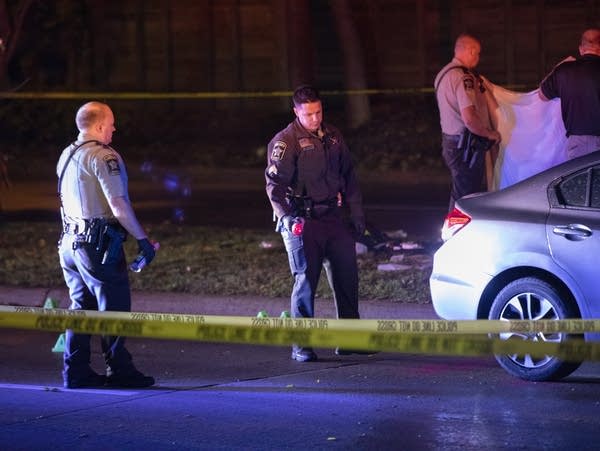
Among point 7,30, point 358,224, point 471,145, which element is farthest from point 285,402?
point 7,30

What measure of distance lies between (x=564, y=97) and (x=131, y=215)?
4000 millimetres

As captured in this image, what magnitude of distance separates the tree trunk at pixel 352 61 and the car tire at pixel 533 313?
1528 centimetres

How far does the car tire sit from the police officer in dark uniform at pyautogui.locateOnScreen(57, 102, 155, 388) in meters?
2.12

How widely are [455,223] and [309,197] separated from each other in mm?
1008

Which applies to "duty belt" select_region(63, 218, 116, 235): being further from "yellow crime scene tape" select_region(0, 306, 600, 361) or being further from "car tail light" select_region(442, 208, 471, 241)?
"car tail light" select_region(442, 208, 471, 241)

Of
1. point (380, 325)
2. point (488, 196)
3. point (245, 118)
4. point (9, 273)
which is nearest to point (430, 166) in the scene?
point (245, 118)

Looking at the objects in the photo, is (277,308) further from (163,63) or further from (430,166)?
(163,63)

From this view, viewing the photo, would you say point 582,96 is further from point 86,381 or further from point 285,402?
point 86,381

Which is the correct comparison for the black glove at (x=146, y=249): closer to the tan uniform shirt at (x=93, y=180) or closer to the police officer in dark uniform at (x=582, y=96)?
the tan uniform shirt at (x=93, y=180)

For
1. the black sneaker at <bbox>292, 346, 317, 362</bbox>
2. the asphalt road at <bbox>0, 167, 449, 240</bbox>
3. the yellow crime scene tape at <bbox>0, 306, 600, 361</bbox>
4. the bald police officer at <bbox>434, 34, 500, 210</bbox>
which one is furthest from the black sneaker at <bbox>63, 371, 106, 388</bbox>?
the asphalt road at <bbox>0, 167, 449, 240</bbox>

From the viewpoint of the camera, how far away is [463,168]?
10.9 metres

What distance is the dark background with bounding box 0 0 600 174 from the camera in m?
23.5

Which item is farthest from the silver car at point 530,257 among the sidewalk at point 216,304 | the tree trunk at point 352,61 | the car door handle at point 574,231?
the tree trunk at point 352,61

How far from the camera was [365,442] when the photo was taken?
659cm
